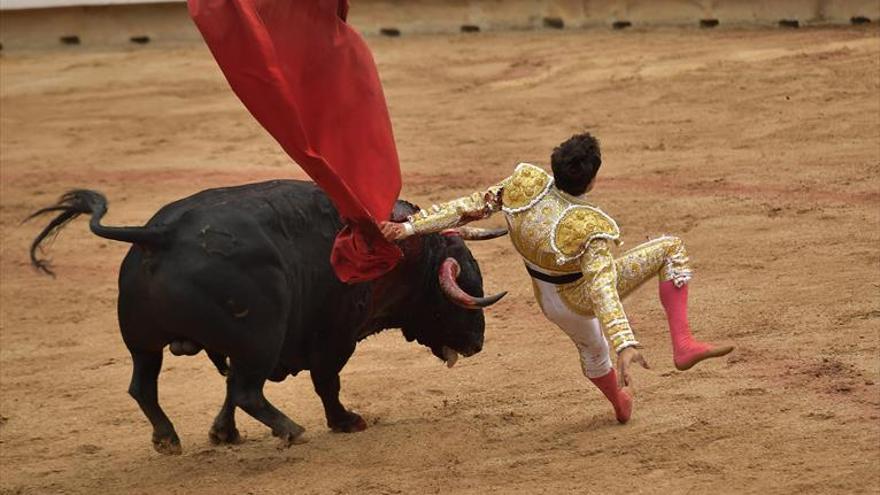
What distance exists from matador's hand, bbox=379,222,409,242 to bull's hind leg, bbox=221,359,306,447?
65 cm

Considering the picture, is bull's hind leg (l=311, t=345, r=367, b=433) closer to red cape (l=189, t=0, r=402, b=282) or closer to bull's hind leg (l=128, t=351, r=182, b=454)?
red cape (l=189, t=0, r=402, b=282)

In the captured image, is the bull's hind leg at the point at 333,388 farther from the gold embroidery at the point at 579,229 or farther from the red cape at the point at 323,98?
the gold embroidery at the point at 579,229

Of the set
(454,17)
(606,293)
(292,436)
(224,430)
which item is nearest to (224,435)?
(224,430)

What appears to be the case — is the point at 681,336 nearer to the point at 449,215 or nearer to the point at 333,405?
the point at 449,215

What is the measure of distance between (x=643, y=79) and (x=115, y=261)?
4083 mm

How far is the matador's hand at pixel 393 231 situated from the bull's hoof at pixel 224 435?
118cm

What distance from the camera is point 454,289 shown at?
20.0ft

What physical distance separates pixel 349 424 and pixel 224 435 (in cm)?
47

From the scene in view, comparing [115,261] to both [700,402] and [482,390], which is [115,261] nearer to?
[482,390]

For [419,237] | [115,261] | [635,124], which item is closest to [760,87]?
[635,124]

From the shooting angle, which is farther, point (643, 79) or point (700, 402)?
point (643, 79)

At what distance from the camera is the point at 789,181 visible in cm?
909

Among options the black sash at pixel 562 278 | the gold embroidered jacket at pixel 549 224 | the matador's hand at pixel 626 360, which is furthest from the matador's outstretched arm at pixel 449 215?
the matador's hand at pixel 626 360

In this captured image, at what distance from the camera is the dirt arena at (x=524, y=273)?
560 centimetres
